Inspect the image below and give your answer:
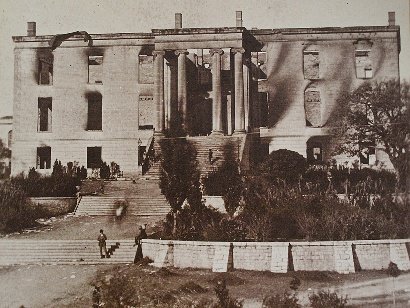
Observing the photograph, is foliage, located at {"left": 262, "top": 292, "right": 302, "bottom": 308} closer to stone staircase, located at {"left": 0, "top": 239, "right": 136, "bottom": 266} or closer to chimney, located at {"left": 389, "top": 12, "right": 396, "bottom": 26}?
stone staircase, located at {"left": 0, "top": 239, "right": 136, "bottom": 266}

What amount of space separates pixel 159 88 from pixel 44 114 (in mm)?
7151

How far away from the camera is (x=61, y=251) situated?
46.9 ft

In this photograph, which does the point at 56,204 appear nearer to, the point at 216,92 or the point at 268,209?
the point at 268,209

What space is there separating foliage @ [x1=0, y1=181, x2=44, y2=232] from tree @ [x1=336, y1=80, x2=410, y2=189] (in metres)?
11.8

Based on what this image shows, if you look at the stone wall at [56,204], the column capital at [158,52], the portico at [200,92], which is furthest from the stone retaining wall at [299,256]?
the column capital at [158,52]

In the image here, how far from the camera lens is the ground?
11227 mm

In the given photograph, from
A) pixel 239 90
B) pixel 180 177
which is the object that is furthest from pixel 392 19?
pixel 239 90

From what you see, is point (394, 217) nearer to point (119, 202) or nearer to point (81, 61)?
point (119, 202)

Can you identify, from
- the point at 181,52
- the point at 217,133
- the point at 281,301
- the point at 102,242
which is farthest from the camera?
the point at 181,52

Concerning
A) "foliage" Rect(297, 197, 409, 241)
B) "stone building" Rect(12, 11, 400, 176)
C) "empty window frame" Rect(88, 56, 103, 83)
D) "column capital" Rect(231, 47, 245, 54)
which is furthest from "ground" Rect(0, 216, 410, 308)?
"empty window frame" Rect(88, 56, 103, 83)

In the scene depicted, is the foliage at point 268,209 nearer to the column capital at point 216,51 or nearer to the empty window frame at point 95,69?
the column capital at point 216,51

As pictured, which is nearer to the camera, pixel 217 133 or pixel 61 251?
pixel 61 251

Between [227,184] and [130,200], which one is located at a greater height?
[227,184]

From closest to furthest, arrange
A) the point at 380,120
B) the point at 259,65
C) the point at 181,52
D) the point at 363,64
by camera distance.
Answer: the point at 380,120 → the point at 363,64 → the point at 181,52 → the point at 259,65
